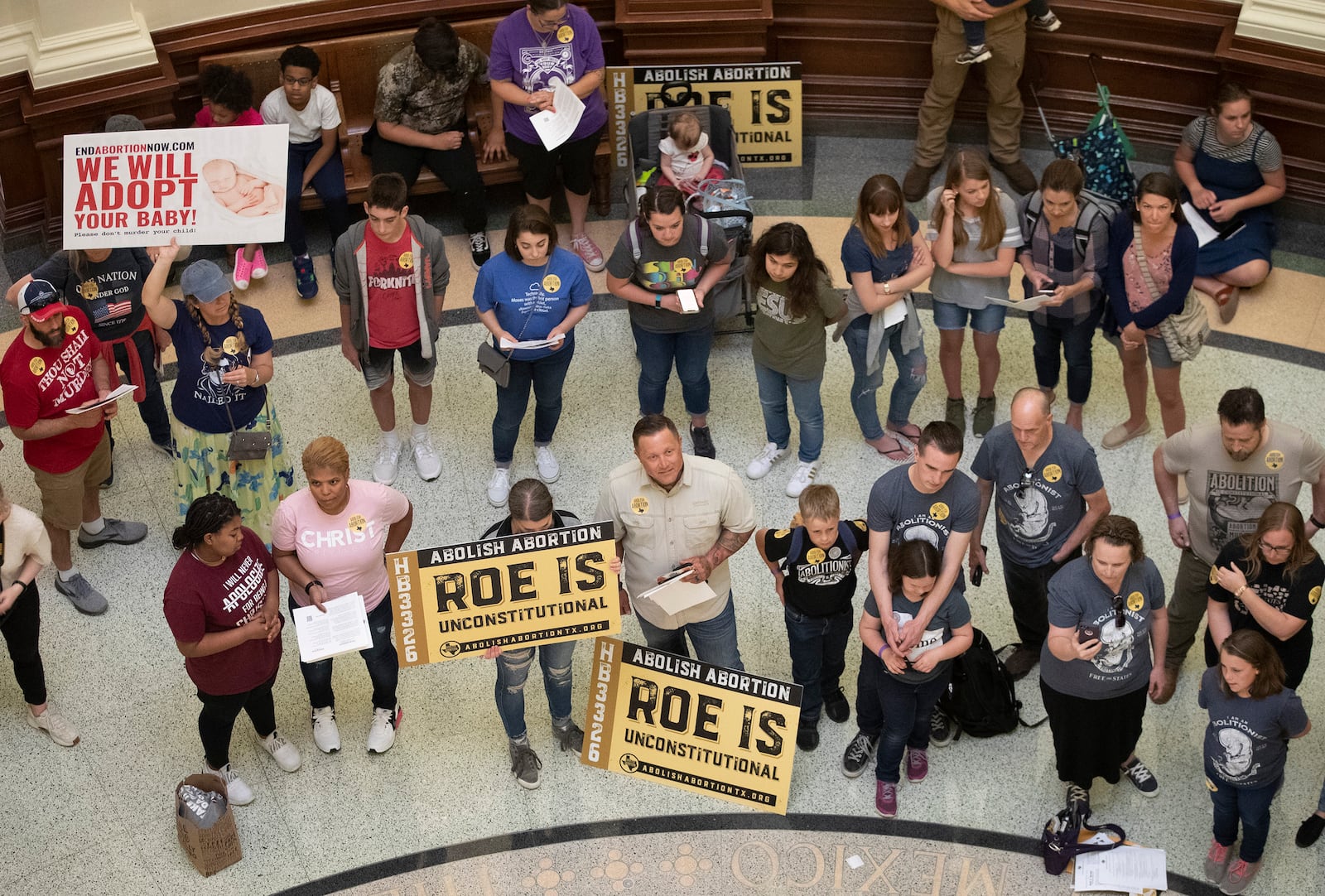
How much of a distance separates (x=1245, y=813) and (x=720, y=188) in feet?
12.6

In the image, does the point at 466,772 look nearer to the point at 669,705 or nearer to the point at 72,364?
the point at 669,705

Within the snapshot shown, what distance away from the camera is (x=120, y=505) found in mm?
6859

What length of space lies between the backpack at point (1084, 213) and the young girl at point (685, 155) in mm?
1717

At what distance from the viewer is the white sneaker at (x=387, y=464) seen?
696 centimetres

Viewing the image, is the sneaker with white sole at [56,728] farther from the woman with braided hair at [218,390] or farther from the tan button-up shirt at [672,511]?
the tan button-up shirt at [672,511]

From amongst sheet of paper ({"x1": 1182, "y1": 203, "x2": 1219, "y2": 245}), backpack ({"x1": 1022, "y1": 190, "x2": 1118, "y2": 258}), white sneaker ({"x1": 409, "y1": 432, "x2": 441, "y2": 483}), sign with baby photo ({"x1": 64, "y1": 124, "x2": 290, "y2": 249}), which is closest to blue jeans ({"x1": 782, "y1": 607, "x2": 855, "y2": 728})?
backpack ({"x1": 1022, "y1": 190, "x2": 1118, "y2": 258})

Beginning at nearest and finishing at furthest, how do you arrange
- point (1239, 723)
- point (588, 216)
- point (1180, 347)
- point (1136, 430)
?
point (1239, 723) < point (1180, 347) < point (1136, 430) < point (588, 216)

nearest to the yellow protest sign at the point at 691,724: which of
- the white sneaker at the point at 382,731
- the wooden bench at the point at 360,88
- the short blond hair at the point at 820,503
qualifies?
the short blond hair at the point at 820,503

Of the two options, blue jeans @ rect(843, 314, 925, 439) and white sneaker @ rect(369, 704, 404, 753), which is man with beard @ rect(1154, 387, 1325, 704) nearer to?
blue jeans @ rect(843, 314, 925, 439)

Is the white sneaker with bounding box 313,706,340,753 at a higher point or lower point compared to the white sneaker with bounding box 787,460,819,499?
lower

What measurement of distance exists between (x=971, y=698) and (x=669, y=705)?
1.21 metres

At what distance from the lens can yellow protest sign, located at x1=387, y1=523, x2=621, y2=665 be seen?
502 cm

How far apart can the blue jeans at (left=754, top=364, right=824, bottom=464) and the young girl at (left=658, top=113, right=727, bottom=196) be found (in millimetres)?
1245

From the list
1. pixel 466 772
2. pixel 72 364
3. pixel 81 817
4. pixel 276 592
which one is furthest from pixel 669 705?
pixel 72 364
